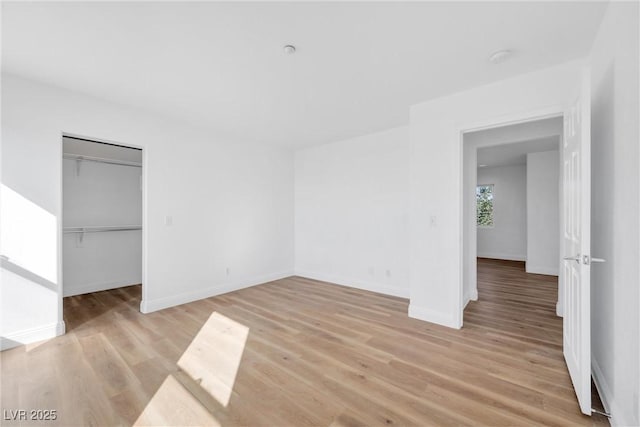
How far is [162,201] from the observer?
11.7 feet

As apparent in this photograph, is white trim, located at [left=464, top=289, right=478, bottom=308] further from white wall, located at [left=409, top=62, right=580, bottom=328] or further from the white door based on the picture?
the white door

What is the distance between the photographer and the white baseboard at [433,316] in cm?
291

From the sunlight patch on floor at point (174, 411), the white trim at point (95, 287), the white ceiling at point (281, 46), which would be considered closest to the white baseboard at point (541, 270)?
the white ceiling at point (281, 46)

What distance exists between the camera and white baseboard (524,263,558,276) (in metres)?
5.47

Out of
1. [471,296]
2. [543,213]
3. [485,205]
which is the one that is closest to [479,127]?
[471,296]

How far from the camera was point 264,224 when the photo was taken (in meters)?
4.93

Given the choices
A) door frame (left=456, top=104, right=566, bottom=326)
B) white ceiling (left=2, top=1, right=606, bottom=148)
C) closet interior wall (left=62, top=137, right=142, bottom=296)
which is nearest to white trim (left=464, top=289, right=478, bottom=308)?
door frame (left=456, top=104, right=566, bottom=326)

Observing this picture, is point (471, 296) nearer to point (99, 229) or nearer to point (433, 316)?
point (433, 316)

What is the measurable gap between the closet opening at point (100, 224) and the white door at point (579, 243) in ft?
15.5

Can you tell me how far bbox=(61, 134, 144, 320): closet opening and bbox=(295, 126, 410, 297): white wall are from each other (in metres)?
2.89

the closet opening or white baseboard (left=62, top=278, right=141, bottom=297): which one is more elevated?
the closet opening

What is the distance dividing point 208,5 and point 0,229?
2763 mm

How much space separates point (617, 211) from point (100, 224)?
20.5 ft

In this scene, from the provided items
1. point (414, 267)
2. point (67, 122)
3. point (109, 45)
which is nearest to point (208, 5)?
point (109, 45)
